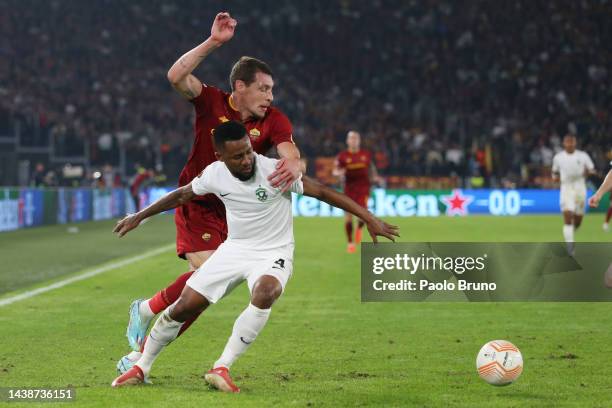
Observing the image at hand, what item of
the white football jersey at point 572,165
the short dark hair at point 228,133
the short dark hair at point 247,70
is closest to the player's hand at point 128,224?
the short dark hair at point 228,133

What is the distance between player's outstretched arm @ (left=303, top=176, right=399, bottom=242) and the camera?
616 centimetres

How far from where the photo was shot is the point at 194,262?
23.6 feet

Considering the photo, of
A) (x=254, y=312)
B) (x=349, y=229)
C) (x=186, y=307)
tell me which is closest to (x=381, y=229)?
(x=254, y=312)

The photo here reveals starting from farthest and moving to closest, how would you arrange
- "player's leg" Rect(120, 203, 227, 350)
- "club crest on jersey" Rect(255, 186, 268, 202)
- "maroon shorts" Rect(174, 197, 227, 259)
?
"maroon shorts" Rect(174, 197, 227, 259), "player's leg" Rect(120, 203, 227, 350), "club crest on jersey" Rect(255, 186, 268, 202)

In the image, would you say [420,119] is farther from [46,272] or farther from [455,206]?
[46,272]

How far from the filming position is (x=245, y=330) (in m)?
6.15

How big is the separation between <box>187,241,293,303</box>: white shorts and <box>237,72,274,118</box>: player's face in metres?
0.97

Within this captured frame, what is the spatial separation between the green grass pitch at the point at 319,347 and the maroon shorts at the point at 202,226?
85cm

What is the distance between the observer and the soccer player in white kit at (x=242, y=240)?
6.11m

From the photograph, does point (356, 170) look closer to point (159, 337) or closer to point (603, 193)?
point (603, 193)

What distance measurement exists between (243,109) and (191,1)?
43802mm

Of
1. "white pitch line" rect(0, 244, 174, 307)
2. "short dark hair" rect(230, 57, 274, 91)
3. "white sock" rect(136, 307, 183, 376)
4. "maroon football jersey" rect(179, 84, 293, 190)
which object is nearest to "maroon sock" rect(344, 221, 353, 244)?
"white pitch line" rect(0, 244, 174, 307)

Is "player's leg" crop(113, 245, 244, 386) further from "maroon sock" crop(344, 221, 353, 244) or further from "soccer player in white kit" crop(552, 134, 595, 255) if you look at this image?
"soccer player in white kit" crop(552, 134, 595, 255)

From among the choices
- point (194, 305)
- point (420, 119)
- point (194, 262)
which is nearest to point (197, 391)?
point (194, 305)
